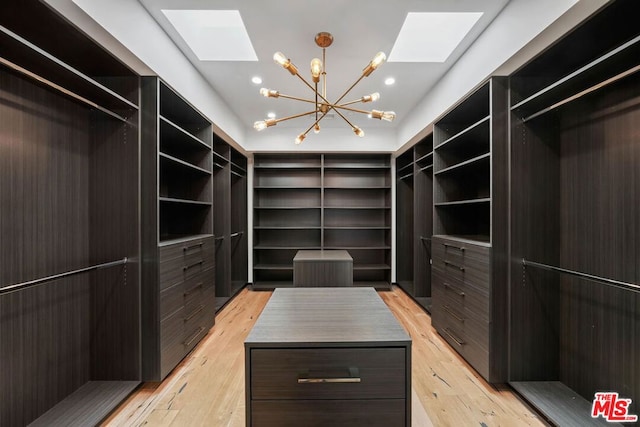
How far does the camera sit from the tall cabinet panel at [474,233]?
6.84 feet

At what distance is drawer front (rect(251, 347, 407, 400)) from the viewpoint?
1.08 m

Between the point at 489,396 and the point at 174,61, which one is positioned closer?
the point at 489,396

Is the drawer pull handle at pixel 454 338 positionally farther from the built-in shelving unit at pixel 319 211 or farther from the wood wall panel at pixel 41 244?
the wood wall panel at pixel 41 244

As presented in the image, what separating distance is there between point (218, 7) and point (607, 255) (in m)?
3.10

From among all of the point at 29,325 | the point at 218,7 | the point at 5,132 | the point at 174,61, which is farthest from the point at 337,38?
the point at 29,325

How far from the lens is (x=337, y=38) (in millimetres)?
2412

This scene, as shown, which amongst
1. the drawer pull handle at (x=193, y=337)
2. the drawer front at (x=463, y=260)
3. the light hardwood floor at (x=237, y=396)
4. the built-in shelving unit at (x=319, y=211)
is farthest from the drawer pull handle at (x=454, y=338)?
the drawer pull handle at (x=193, y=337)

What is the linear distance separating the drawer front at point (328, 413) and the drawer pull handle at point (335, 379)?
7 centimetres

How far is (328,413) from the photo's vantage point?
1077mm

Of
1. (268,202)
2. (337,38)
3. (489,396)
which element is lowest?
(489,396)

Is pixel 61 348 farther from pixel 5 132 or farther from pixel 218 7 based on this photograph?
pixel 218 7

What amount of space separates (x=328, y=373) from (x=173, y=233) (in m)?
2.76

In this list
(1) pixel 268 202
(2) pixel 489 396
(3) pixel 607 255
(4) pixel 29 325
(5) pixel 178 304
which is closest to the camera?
(4) pixel 29 325

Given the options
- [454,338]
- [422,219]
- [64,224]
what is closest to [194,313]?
[64,224]
